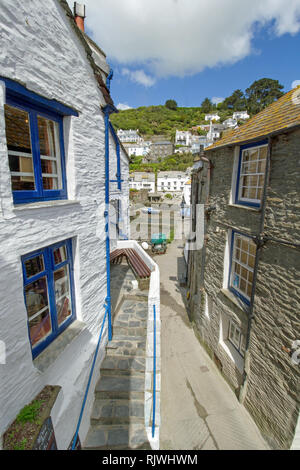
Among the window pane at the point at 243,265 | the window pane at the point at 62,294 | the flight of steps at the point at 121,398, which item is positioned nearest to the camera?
the window pane at the point at 62,294

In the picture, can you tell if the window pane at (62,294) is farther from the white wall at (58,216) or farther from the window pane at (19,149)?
the window pane at (19,149)

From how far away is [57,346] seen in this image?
3.92 meters

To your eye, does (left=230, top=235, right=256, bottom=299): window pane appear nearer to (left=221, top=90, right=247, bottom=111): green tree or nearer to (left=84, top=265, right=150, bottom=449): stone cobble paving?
(left=84, top=265, right=150, bottom=449): stone cobble paving

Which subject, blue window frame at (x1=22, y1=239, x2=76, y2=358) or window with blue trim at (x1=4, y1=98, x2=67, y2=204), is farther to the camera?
blue window frame at (x1=22, y1=239, x2=76, y2=358)

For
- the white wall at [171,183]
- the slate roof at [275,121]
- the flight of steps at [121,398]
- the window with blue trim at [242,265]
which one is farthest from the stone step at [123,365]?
the white wall at [171,183]

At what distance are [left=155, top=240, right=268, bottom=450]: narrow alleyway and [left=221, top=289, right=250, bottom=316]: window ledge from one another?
3812mm

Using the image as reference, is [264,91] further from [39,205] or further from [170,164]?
[39,205]

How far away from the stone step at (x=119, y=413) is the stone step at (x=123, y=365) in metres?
0.72

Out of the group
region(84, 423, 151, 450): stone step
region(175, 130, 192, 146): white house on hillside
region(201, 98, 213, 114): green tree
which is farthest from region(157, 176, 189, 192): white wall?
region(201, 98, 213, 114): green tree

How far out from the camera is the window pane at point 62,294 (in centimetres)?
426

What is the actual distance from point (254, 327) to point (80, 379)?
221 inches

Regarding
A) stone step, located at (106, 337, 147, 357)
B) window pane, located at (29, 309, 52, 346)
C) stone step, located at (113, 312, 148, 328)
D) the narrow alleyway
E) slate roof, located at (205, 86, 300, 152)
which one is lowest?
the narrow alleyway

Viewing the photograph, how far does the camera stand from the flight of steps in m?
5.47

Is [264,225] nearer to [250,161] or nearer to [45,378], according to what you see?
[250,161]
